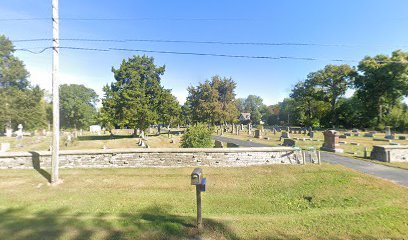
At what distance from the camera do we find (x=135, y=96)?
2952 cm

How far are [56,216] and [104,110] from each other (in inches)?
1051

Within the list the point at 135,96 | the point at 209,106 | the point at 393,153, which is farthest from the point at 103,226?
the point at 209,106

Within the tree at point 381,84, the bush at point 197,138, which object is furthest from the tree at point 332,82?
the bush at point 197,138

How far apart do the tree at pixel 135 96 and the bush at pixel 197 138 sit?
55.8 feet

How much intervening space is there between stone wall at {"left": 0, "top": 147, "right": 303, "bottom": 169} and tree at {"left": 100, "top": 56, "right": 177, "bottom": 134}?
747 inches

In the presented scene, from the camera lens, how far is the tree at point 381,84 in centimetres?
3644

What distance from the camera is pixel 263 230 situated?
4543 millimetres

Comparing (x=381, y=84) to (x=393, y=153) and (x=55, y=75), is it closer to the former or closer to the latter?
(x=393, y=153)

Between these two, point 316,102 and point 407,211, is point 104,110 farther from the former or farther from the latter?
point 316,102

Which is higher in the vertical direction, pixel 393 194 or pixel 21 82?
pixel 21 82

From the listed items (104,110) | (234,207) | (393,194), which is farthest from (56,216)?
(104,110)

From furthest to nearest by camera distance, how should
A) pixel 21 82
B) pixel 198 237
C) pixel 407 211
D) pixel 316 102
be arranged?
pixel 316 102 → pixel 21 82 → pixel 407 211 → pixel 198 237

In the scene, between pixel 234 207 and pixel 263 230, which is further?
pixel 234 207

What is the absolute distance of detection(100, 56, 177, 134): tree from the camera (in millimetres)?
28908
